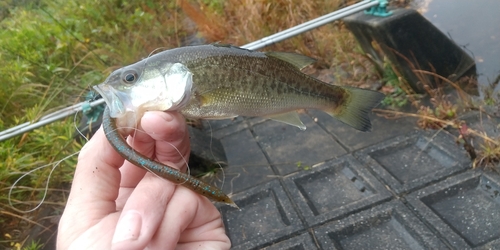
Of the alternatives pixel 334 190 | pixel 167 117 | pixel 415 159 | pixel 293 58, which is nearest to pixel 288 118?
pixel 293 58

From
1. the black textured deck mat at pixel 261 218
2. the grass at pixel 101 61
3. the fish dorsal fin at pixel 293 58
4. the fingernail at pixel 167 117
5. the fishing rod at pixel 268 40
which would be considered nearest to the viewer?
the fingernail at pixel 167 117

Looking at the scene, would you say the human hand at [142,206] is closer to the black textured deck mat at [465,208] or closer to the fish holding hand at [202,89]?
the fish holding hand at [202,89]

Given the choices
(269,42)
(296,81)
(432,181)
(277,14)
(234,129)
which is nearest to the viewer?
(296,81)

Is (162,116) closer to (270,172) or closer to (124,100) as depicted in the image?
(124,100)

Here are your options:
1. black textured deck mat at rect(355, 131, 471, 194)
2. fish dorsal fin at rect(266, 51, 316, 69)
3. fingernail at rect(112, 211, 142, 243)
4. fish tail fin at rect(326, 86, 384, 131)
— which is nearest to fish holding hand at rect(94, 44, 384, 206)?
fish dorsal fin at rect(266, 51, 316, 69)

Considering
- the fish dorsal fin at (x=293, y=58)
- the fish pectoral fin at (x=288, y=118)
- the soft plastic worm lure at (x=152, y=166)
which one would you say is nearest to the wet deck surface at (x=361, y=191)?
the fish pectoral fin at (x=288, y=118)

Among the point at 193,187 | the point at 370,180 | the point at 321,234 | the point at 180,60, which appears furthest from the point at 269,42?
the point at 193,187
